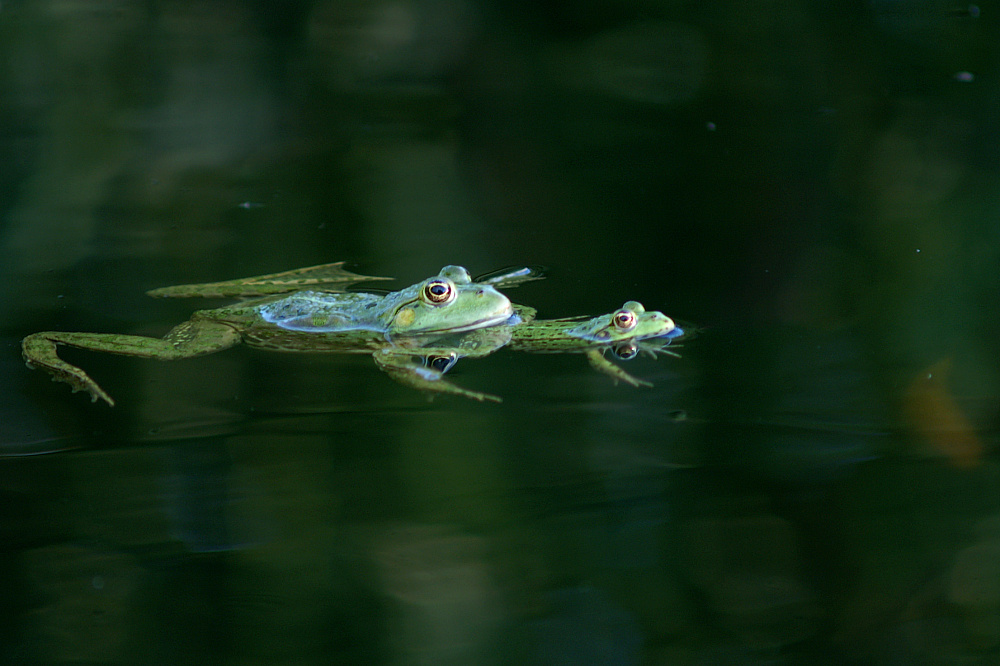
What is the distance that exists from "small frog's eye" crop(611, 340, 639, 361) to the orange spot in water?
2.33 ft

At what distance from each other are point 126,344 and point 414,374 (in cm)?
88

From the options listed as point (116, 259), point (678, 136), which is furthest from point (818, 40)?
point (116, 259)

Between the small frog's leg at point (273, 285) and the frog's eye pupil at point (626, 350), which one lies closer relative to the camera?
the frog's eye pupil at point (626, 350)

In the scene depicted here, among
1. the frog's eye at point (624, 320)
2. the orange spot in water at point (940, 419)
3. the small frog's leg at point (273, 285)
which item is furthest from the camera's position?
the small frog's leg at point (273, 285)

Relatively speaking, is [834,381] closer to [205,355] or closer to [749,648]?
[749,648]

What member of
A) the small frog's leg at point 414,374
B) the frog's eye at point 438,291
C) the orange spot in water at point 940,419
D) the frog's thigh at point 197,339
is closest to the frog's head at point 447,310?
the frog's eye at point 438,291

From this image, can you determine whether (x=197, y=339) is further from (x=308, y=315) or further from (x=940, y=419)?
(x=940, y=419)

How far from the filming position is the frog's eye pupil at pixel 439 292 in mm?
2529

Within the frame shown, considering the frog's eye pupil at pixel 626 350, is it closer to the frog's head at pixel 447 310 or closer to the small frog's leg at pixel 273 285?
the frog's head at pixel 447 310

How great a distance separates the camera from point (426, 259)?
3154 mm

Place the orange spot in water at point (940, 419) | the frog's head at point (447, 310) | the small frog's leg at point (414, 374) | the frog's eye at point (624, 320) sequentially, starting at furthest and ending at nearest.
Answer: the frog's head at point (447, 310) → the frog's eye at point (624, 320) → the small frog's leg at point (414, 374) → the orange spot in water at point (940, 419)

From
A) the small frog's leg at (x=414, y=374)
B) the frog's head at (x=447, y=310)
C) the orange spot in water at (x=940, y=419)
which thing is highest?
the frog's head at (x=447, y=310)

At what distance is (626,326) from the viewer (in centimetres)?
248

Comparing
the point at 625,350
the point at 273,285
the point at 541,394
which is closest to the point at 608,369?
the point at 625,350
